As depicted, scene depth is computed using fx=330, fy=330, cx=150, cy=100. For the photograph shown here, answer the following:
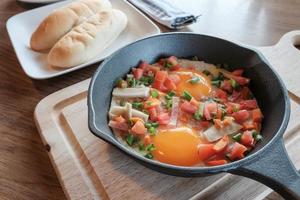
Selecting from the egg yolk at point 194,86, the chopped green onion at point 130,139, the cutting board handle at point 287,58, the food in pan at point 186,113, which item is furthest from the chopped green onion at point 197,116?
the cutting board handle at point 287,58

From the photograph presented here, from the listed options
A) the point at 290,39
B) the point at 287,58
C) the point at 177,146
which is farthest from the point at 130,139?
the point at 290,39

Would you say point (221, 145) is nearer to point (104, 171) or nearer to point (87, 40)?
point (104, 171)

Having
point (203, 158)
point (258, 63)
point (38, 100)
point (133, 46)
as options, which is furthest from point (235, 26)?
point (38, 100)

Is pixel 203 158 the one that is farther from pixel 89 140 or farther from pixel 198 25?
pixel 198 25

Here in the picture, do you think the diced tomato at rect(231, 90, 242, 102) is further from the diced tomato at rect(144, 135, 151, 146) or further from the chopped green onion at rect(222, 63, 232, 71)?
the diced tomato at rect(144, 135, 151, 146)

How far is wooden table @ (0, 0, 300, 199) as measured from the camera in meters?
0.96

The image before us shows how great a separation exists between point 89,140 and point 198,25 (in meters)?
0.84

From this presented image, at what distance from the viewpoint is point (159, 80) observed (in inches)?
45.0

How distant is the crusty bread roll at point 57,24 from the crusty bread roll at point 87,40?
5cm

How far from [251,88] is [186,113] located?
10.0 inches

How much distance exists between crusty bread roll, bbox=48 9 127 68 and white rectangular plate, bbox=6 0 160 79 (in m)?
0.03

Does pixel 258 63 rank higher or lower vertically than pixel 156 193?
higher

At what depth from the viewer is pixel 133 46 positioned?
1.12m

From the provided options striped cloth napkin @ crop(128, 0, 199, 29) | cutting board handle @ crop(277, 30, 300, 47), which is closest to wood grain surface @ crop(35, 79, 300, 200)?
cutting board handle @ crop(277, 30, 300, 47)
